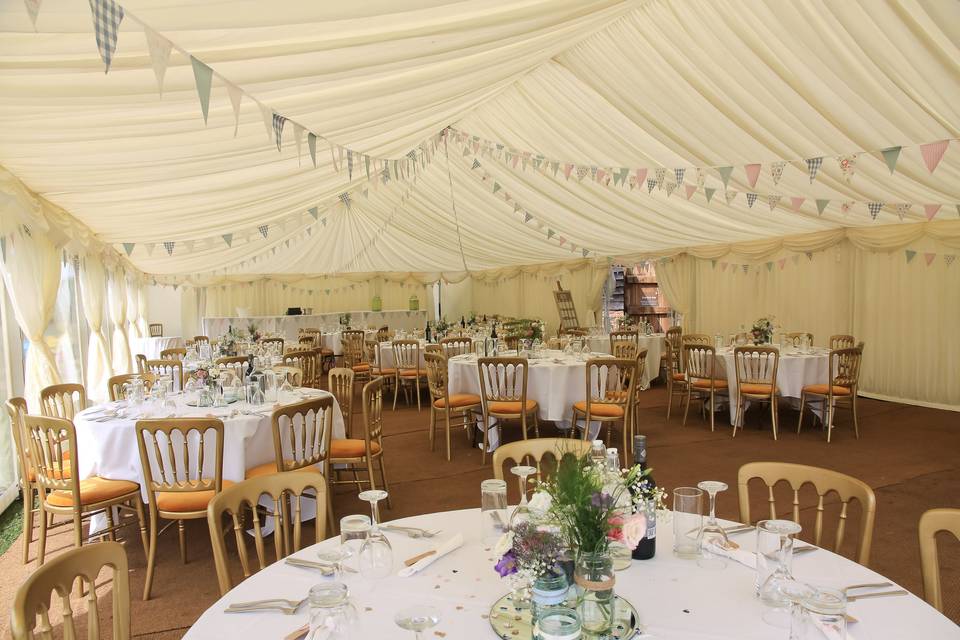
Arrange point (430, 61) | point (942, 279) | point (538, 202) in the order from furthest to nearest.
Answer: point (538, 202), point (942, 279), point (430, 61)

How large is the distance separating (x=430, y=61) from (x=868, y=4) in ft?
7.73

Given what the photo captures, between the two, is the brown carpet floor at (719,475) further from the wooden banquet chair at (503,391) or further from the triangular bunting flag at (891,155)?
the triangular bunting flag at (891,155)

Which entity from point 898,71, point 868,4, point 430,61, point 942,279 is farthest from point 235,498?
point 942,279

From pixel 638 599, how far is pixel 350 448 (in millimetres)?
3360

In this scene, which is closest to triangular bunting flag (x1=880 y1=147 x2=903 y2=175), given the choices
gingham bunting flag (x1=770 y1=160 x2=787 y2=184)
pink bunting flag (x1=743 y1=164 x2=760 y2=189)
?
gingham bunting flag (x1=770 y1=160 x2=787 y2=184)

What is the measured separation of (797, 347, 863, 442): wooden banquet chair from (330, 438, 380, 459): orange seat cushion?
4946mm

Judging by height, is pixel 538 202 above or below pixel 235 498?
above

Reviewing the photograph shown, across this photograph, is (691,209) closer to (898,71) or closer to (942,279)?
(942,279)

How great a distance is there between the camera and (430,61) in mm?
3410

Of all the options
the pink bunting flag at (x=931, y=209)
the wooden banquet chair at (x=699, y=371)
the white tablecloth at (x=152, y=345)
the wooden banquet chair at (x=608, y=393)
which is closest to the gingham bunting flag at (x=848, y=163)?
the pink bunting flag at (x=931, y=209)

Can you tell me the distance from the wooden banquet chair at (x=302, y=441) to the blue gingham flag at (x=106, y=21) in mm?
2275

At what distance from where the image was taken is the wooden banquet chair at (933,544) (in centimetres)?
185

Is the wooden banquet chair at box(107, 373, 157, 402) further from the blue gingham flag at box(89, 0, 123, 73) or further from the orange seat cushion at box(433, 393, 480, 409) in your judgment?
the blue gingham flag at box(89, 0, 123, 73)

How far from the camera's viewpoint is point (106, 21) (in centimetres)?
195
